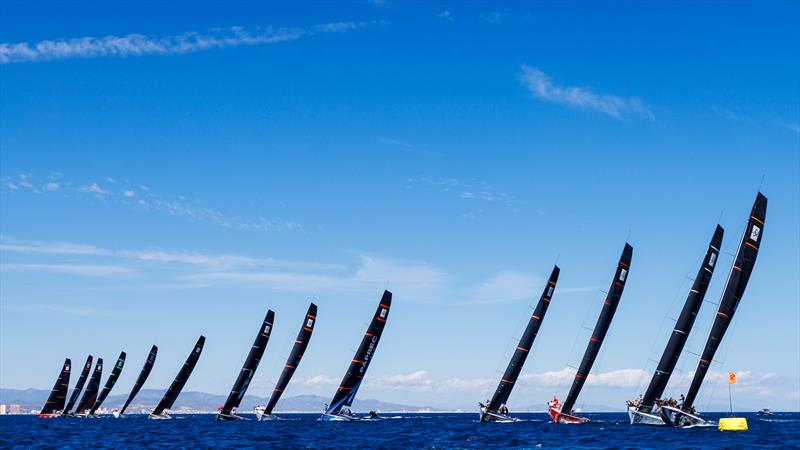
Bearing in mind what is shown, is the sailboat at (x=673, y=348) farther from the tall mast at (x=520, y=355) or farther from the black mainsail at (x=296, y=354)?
the black mainsail at (x=296, y=354)

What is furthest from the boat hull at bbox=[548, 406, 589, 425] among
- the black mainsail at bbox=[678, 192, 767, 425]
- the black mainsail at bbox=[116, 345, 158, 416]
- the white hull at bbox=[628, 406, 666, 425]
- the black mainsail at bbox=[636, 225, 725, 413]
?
the black mainsail at bbox=[116, 345, 158, 416]

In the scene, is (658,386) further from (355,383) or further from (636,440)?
(355,383)

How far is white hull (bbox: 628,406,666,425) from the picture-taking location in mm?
65438

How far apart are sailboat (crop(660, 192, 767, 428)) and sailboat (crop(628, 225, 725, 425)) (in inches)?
55.6

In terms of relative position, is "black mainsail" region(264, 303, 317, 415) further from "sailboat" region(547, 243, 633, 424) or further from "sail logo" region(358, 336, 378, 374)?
"sailboat" region(547, 243, 633, 424)

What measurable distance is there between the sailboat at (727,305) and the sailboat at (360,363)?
110 ft

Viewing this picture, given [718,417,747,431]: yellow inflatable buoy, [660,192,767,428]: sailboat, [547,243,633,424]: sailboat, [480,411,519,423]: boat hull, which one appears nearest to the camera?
[660,192,767,428]: sailboat

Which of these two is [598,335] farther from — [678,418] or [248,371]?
[248,371]

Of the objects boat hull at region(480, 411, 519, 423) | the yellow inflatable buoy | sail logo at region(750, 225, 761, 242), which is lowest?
the yellow inflatable buoy

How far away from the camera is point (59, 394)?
134 m

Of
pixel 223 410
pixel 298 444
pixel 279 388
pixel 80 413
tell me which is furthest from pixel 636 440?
pixel 80 413

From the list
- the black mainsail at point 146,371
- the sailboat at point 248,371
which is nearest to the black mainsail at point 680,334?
the sailboat at point 248,371

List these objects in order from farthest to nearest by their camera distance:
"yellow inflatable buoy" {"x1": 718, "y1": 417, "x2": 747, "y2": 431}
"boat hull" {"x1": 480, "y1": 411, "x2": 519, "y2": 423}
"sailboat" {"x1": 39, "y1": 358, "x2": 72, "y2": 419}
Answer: "sailboat" {"x1": 39, "y1": 358, "x2": 72, "y2": 419} < "boat hull" {"x1": 480, "y1": 411, "x2": 519, "y2": 423} < "yellow inflatable buoy" {"x1": 718, "y1": 417, "x2": 747, "y2": 431}

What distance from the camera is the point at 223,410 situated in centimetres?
9781
